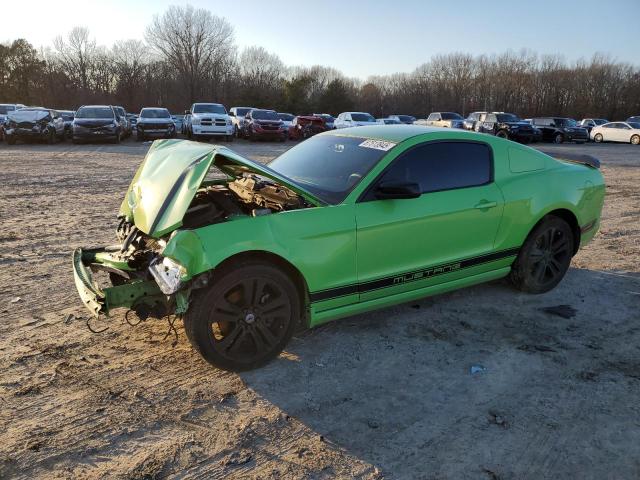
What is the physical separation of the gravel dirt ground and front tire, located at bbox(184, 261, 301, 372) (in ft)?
0.51

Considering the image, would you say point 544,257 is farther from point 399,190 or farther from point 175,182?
point 175,182

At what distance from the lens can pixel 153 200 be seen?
3598 millimetres

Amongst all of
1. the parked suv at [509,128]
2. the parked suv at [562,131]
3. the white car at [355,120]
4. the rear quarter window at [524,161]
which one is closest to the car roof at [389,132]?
the rear quarter window at [524,161]

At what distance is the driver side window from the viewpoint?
3988 millimetres

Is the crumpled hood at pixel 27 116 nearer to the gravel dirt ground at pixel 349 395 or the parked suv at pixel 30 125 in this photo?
the parked suv at pixel 30 125

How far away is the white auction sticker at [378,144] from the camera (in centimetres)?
402

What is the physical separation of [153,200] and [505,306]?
3310 millimetres

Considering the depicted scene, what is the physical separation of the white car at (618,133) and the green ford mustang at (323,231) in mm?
32787

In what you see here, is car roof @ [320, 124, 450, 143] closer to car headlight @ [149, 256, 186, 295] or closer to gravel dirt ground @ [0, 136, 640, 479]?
gravel dirt ground @ [0, 136, 640, 479]

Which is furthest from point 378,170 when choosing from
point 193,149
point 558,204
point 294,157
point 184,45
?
point 184,45

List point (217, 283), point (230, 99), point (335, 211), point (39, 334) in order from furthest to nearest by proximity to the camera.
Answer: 1. point (230, 99)
2. point (39, 334)
3. point (335, 211)
4. point (217, 283)

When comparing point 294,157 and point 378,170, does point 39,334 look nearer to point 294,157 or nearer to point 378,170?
point 294,157

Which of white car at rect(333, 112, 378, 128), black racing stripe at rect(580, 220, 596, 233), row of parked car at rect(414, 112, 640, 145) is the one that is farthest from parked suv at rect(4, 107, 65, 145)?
black racing stripe at rect(580, 220, 596, 233)

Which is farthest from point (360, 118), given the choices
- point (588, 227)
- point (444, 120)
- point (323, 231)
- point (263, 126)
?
point (323, 231)
